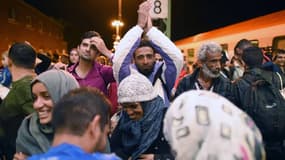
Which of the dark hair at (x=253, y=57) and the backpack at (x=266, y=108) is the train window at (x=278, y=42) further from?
the backpack at (x=266, y=108)

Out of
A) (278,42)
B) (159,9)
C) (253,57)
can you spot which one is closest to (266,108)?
(253,57)

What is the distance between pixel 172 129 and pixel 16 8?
119ft

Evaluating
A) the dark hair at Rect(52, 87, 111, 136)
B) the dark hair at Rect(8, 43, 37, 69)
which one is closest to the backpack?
the dark hair at Rect(8, 43, 37, 69)

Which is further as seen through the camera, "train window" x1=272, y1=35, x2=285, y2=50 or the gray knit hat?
"train window" x1=272, y1=35, x2=285, y2=50

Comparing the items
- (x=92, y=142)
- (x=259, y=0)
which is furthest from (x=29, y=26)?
(x=92, y=142)

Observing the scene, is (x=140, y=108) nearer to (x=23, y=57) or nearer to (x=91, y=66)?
(x=23, y=57)

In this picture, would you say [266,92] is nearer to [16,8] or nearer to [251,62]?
[251,62]

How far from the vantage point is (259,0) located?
30250mm

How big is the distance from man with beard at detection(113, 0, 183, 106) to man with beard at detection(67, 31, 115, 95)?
37 centimetres

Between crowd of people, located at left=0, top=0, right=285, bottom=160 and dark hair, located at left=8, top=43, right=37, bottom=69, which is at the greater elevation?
dark hair, located at left=8, top=43, right=37, bottom=69

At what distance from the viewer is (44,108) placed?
145 inches

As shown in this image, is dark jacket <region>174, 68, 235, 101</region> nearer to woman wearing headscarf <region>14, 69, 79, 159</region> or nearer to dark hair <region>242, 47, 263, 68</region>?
dark hair <region>242, 47, 263, 68</region>

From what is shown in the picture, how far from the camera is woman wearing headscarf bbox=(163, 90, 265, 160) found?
227 cm

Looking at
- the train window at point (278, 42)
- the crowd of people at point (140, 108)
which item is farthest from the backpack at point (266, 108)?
the train window at point (278, 42)
